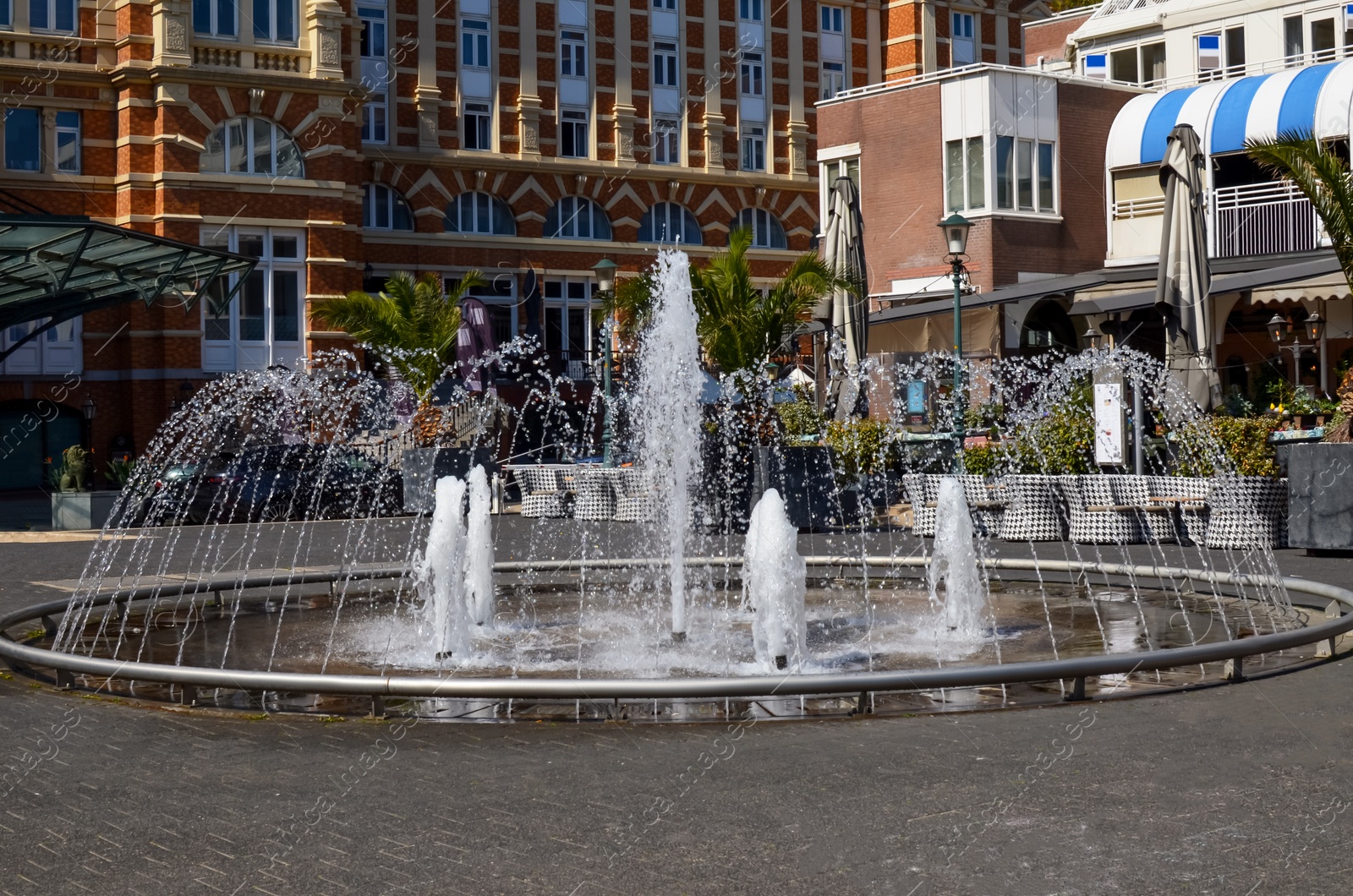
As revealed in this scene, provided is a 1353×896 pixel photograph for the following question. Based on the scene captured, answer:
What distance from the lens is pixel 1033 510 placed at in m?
17.7

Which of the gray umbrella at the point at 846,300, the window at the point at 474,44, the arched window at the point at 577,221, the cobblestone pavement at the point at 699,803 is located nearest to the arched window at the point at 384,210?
the arched window at the point at 577,221

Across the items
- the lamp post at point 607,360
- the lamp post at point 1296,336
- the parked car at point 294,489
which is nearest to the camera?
the parked car at point 294,489

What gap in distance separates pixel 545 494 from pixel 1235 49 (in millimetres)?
22772

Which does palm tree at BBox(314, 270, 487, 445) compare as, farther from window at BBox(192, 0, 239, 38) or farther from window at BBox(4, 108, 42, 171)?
window at BBox(4, 108, 42, 171)

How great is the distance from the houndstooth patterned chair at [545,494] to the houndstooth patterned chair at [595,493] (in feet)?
1.90

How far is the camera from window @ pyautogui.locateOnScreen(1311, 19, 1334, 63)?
3584cm

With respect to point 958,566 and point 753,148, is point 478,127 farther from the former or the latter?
point 958,566

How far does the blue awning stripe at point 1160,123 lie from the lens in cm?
3334

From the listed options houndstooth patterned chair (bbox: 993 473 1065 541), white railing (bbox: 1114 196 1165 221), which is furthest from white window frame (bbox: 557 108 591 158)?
houndstooth patterned chair (bbox: 993 473 1065 541)

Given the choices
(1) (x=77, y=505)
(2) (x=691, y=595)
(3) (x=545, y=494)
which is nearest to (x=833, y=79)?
(3) (x=545, y=494)

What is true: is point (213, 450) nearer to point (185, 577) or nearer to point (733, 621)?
point (185, 577)

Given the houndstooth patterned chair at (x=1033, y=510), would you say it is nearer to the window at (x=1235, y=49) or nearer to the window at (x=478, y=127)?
the window at (x=1235, y=49)

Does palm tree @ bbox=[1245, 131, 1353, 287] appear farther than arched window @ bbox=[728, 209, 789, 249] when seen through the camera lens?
No

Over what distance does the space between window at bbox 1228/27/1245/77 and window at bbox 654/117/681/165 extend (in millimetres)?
15519
